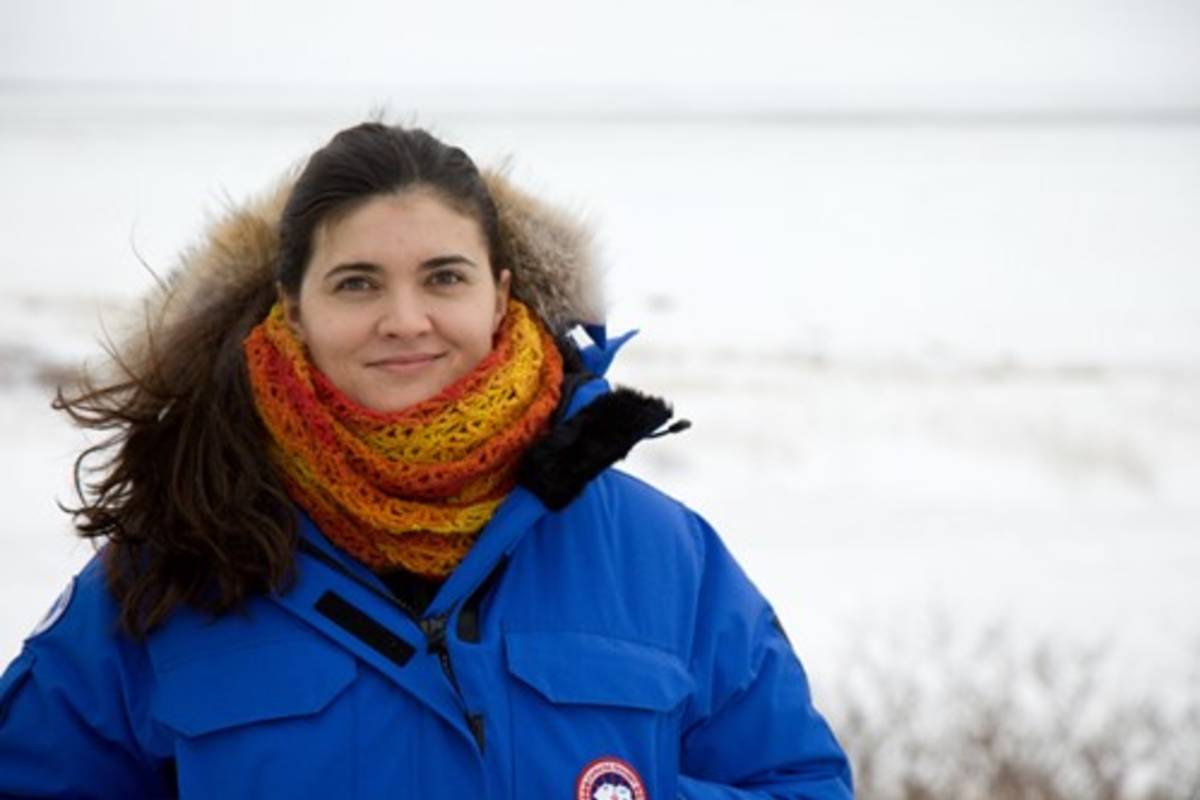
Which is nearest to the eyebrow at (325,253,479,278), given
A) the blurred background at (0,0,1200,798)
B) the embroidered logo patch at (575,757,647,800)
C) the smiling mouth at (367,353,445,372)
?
the smiling mouth at (367,353,445,372)

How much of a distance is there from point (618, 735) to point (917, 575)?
3413 millimetres

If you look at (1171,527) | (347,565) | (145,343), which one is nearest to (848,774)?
(347,565)

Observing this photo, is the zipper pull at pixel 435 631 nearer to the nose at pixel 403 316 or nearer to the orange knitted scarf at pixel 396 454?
the orange knitted scarf at pixel 396 454

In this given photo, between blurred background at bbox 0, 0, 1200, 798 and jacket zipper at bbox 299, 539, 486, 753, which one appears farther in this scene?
blurred background at bbox 0, 0, 1200, 798

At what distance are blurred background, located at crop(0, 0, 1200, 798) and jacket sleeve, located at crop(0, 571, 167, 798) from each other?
2457mm

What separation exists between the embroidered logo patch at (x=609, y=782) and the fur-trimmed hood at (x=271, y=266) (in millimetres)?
553

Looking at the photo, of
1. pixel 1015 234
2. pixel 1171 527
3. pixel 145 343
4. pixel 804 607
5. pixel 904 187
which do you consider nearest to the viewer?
pixel 145 343

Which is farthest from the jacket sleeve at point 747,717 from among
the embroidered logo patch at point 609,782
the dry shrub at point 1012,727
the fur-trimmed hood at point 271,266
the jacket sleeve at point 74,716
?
the dry shrub at point 1012,727

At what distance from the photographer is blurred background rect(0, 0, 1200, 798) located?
4.50 metres

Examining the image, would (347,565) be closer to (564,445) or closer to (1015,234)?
(564,445)

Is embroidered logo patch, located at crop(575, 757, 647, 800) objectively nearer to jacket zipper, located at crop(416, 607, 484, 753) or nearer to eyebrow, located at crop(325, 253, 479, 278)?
jacket zipper, located at crop(416, 607, 484, 753)

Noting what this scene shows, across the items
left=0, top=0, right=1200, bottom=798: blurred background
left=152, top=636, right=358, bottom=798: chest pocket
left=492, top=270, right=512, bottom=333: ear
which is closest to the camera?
left=152, top=636, right=358, bottom=798: chest pocket

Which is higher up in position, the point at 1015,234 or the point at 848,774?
the point at 1015,234

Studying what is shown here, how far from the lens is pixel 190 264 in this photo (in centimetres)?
196
